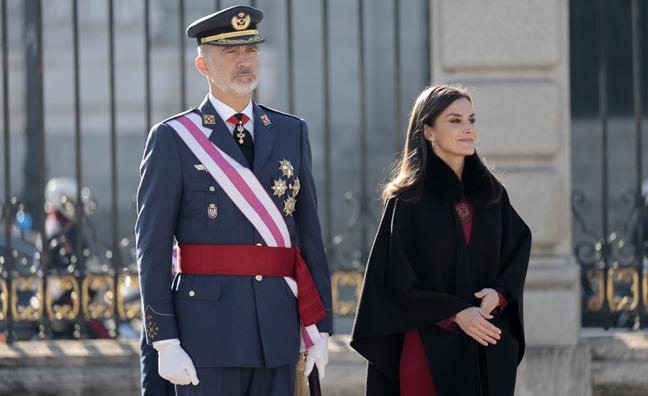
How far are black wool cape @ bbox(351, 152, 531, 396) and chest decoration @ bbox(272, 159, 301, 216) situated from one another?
390 mm

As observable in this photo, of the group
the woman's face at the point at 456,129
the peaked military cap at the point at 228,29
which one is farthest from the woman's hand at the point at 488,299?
the peaked military cap at the point at 228,29

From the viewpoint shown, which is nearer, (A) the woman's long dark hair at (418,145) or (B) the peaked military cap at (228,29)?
(B) the peaked military cap at (228,29)

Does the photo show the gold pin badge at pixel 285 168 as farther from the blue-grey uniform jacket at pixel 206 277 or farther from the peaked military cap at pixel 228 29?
the peaked military cap at pixel 228 29

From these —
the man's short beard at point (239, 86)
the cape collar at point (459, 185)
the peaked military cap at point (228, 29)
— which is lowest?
the cape collar at point (459, 185)

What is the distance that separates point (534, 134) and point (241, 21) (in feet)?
7.77

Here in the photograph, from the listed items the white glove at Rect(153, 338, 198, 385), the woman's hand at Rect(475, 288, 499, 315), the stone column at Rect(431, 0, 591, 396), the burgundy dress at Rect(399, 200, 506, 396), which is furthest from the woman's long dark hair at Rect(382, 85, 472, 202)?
the stone column at Rect(431, 0, 591, 396)

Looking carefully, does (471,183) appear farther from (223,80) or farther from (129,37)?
(129,37)

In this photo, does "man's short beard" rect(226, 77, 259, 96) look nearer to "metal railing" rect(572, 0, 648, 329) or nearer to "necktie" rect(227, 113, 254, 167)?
"necktie" rect(227, 113, 254, 167)

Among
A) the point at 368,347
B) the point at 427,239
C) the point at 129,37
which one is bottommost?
the point at 368,347

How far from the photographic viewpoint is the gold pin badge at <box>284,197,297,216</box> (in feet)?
14.7

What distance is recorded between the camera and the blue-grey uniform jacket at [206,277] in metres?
4.34

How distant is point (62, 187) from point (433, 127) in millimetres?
5156

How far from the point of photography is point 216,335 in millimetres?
4363

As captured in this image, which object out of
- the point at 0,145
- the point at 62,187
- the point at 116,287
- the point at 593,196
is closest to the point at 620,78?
the point at 593,196
